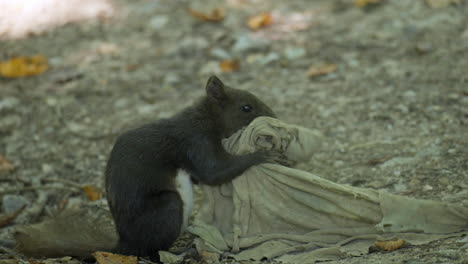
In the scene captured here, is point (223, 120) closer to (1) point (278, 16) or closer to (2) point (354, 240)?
(2) point (354, 240)

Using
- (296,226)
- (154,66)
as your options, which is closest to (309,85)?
(154,66)

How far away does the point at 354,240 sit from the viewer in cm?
351

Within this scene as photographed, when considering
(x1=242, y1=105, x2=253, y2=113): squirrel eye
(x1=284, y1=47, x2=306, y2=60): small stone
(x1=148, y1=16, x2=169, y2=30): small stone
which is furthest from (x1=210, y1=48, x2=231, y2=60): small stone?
(x1=242, y1=105, x2=253, y2=113): squirrel eye

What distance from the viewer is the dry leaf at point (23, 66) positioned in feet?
22.7

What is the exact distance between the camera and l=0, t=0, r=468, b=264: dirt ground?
15.5ft

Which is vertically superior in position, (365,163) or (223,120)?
(223,120)

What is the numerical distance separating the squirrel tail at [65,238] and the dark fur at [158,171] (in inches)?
8.1

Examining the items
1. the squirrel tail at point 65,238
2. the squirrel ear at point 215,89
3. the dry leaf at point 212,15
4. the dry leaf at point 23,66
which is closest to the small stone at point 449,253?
the squirrel ear at point 215,89

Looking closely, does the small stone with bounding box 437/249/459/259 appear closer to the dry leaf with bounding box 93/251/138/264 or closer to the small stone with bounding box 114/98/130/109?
the dry leaf with bounding box 93/251/138/264

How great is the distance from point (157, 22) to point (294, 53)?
1942mm

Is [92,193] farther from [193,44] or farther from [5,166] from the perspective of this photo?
[193,44]

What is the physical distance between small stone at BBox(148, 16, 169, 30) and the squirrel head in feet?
11.6

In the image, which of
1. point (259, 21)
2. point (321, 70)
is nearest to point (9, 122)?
point (259, 21)

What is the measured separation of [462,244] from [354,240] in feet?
1.89
